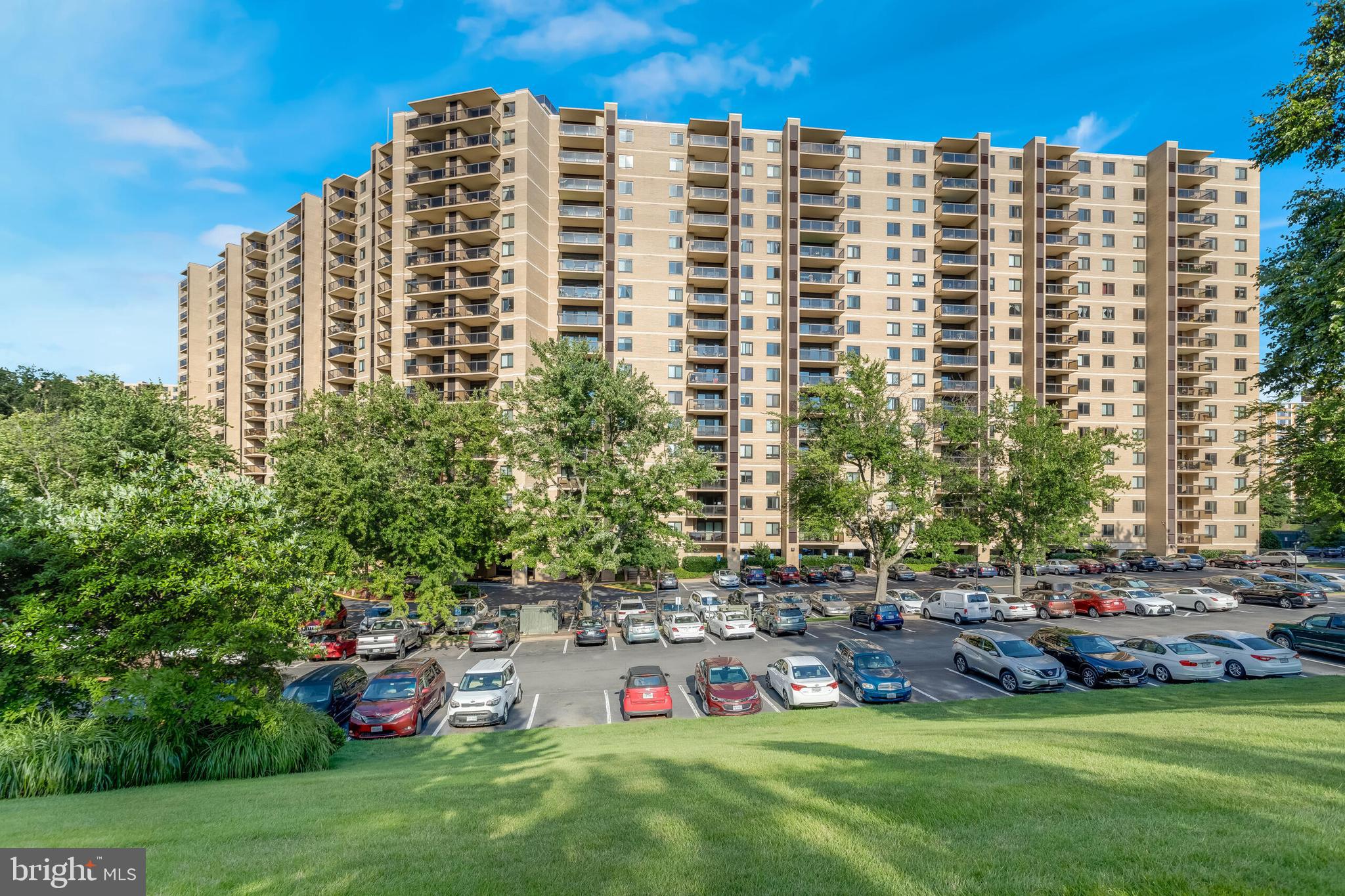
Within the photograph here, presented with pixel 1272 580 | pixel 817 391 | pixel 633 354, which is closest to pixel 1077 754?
pixel 817 391

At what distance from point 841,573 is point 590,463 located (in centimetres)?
2744

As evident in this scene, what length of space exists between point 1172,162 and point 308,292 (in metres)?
96.2

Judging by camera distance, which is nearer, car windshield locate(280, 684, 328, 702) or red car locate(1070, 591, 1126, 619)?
car windshield locate(280, 684, 328, 702)

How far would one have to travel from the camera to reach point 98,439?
27625 mm

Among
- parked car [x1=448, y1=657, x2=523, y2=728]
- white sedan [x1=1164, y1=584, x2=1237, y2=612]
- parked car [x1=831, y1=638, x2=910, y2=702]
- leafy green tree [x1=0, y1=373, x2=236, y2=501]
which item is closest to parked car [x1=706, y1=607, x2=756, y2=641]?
parked car [x1=831, y1=638, x2=910, y2=702]

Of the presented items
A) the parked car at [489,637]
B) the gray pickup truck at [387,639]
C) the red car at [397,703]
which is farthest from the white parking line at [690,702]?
the gray pickup truck at [387,639]

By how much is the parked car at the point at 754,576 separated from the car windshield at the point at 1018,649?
28.4 meters

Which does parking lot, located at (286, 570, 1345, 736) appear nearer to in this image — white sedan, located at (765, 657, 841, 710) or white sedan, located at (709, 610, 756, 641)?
white sedan, located at (709, 610, 756, 641)

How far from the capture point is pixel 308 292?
71.9 metres

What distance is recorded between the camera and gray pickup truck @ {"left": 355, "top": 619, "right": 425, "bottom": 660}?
26016 millimetres

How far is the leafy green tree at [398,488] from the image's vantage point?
1105 inches

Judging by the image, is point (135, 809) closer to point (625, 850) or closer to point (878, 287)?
point (625, 850)

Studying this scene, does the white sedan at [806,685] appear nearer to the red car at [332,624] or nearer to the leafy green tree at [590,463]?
the leafy green tree at [590,463]

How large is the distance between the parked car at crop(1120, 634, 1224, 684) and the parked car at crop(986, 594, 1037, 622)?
11.3 m
